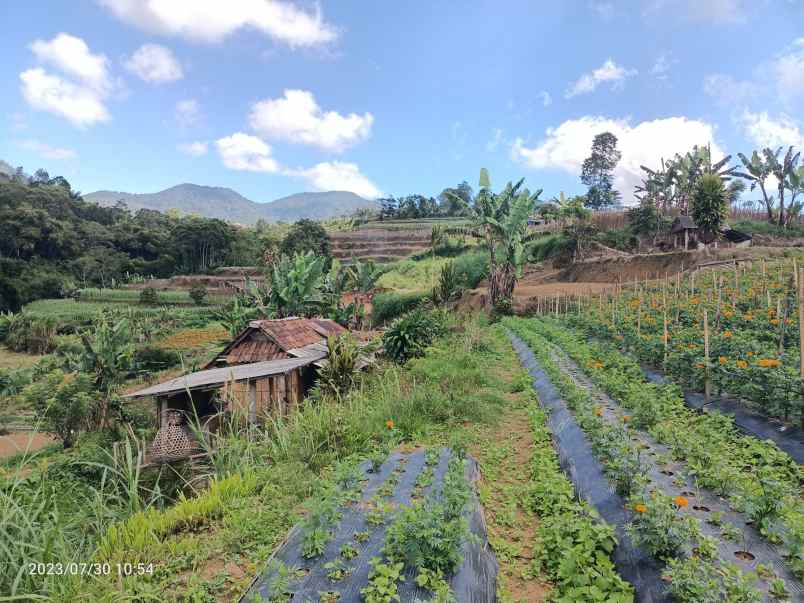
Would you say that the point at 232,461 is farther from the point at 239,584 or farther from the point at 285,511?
the point at 239,584

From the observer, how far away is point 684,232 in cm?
3167

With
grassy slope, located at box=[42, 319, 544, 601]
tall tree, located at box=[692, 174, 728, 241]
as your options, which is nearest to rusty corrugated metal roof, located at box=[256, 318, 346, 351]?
grassy slope, located at box=[42, 319, 544, 601]

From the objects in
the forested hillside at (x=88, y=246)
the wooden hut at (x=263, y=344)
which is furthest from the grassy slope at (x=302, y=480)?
the forested hillside at (x=88, y=246)

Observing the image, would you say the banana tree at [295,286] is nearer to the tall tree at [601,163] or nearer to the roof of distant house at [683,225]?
the roof of distant house at [683,225]

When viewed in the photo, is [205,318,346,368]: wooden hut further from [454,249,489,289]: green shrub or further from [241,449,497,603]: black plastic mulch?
[454,249,489,289]: green shrub

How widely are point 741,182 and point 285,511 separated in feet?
149

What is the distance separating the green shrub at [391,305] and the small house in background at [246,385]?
590 inches

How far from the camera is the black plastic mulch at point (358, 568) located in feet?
9.37

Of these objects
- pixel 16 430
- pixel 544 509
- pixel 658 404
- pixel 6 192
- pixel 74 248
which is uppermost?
pixel 6 192

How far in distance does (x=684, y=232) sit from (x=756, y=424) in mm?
31442

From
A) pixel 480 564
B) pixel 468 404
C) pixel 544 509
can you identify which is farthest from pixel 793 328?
pixel 480 564

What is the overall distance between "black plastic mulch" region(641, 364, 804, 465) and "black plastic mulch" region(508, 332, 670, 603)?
1573 millimetres

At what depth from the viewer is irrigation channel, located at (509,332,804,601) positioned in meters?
2.79

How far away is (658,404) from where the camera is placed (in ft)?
17.5
